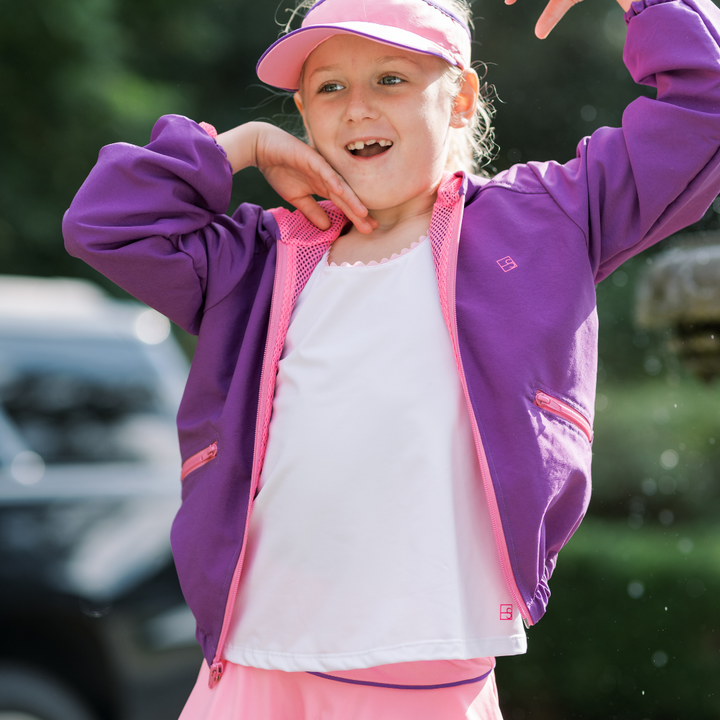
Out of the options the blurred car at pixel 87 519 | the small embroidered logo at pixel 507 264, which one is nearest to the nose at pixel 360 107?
the small embroidered logo at pixel 507 264

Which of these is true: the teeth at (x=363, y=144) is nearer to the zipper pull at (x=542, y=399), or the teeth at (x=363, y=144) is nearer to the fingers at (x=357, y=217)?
the fingers at (x=357, y=217)

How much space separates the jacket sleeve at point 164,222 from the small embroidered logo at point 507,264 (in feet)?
1.51

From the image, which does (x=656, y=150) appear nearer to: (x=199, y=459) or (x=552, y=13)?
(x=552, y=13)

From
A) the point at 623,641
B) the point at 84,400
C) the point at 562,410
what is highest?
the point at 562,410

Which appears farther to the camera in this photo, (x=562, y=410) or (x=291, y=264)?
(x=291, y=264)

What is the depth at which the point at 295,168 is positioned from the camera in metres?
1.67

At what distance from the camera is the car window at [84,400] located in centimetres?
292

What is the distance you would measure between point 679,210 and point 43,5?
5.09 meters

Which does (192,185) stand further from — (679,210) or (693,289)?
(693,289)

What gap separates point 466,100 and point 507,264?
41cm

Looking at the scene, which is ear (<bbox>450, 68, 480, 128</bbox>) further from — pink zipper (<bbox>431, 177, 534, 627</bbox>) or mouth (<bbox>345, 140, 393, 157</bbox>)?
pink zipper (<bbox>431, 177, 534, 627</bbox>)

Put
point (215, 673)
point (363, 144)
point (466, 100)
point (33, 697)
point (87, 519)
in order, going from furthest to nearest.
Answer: point (87, 519) → point (33, 697) → point (466, 100) → point (363, 144) → point (215, 673)

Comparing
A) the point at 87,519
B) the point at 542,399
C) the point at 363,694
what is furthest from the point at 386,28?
the point at 87,519

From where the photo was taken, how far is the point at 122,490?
2875 mm
